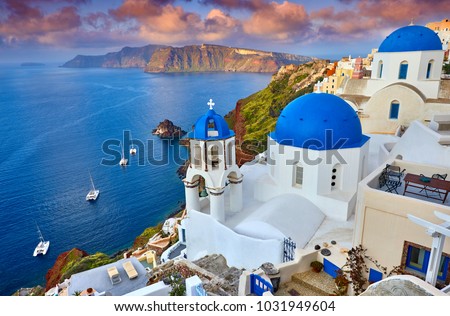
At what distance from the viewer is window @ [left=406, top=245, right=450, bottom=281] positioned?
240 inches

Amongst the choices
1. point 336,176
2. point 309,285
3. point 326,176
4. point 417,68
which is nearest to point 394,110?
point 417,68

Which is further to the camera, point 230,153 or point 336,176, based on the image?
point 336,176

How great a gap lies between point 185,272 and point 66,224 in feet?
94.3

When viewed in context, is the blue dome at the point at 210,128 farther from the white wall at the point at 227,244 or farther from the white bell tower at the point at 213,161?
the white wall at the point at 227,244

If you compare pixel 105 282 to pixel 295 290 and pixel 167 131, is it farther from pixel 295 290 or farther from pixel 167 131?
pixel 167 131

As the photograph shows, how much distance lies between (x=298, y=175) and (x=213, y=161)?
376 cm

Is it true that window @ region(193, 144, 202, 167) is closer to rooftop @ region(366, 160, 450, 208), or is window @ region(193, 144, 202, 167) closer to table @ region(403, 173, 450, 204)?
rooftop @ region(366, 160, 450, 208)

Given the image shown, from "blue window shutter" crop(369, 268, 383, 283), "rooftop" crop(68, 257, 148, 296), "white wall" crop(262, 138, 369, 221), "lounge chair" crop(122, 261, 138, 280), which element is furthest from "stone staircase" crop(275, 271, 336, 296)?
"lounge chair" crop(122, 261, 138, 280)

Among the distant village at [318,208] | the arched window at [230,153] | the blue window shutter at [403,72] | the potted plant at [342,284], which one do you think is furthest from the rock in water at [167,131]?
the potted plant at [342,284]

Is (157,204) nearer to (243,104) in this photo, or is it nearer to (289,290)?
(289,290)

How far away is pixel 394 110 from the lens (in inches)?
711

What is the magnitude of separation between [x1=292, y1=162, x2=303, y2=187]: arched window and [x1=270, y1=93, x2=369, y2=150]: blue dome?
0.94 meters

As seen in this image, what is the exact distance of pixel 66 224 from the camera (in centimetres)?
3306

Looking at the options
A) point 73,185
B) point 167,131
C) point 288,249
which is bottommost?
point 73,185
